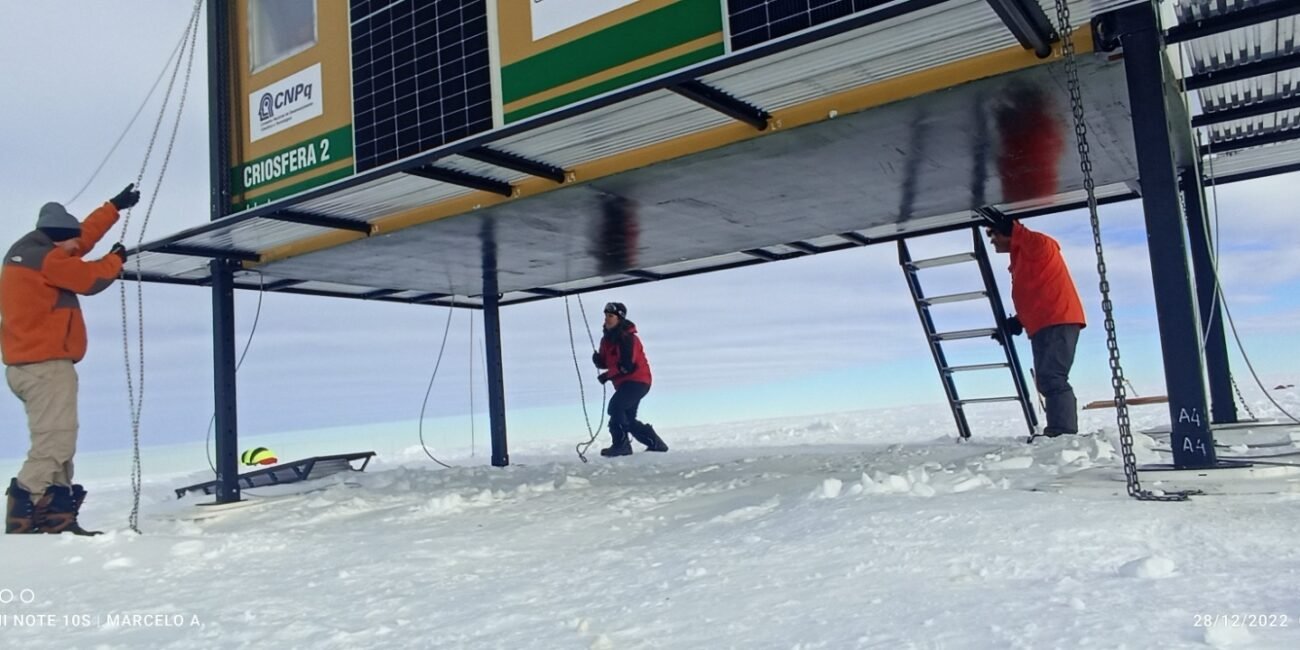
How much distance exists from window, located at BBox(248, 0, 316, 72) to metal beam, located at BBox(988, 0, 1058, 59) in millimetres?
6323

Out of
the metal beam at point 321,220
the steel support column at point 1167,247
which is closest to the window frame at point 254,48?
the metal beam at point 321,220

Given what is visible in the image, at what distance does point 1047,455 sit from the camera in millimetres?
5891

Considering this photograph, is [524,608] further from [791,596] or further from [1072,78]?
[1072,78]

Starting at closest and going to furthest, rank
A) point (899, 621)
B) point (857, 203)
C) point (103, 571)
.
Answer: point (899, 621) < point (103, 571) < point (857, 203)

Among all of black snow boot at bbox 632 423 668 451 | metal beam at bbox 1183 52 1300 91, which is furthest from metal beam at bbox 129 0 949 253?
black snow boot at bbox 632 423 668 451

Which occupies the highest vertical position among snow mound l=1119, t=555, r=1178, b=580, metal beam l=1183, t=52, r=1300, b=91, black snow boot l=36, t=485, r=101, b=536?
metal beam l=1183, t=52, r=1300, b=91

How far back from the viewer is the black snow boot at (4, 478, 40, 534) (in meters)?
5.66

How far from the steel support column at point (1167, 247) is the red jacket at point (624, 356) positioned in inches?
330

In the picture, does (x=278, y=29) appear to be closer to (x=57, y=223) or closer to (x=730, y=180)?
(x=57, y=223)

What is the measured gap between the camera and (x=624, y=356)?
1212 centimetres

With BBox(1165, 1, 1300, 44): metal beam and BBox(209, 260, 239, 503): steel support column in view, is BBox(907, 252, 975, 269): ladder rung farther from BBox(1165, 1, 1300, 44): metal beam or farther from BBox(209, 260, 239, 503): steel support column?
BBox(209, 260, 239, 503): steel support column

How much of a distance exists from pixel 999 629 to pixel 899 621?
31 centimetres

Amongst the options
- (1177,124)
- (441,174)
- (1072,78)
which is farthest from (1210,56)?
(441,174)

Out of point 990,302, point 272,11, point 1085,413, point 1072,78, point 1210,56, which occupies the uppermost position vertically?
point 272,11
